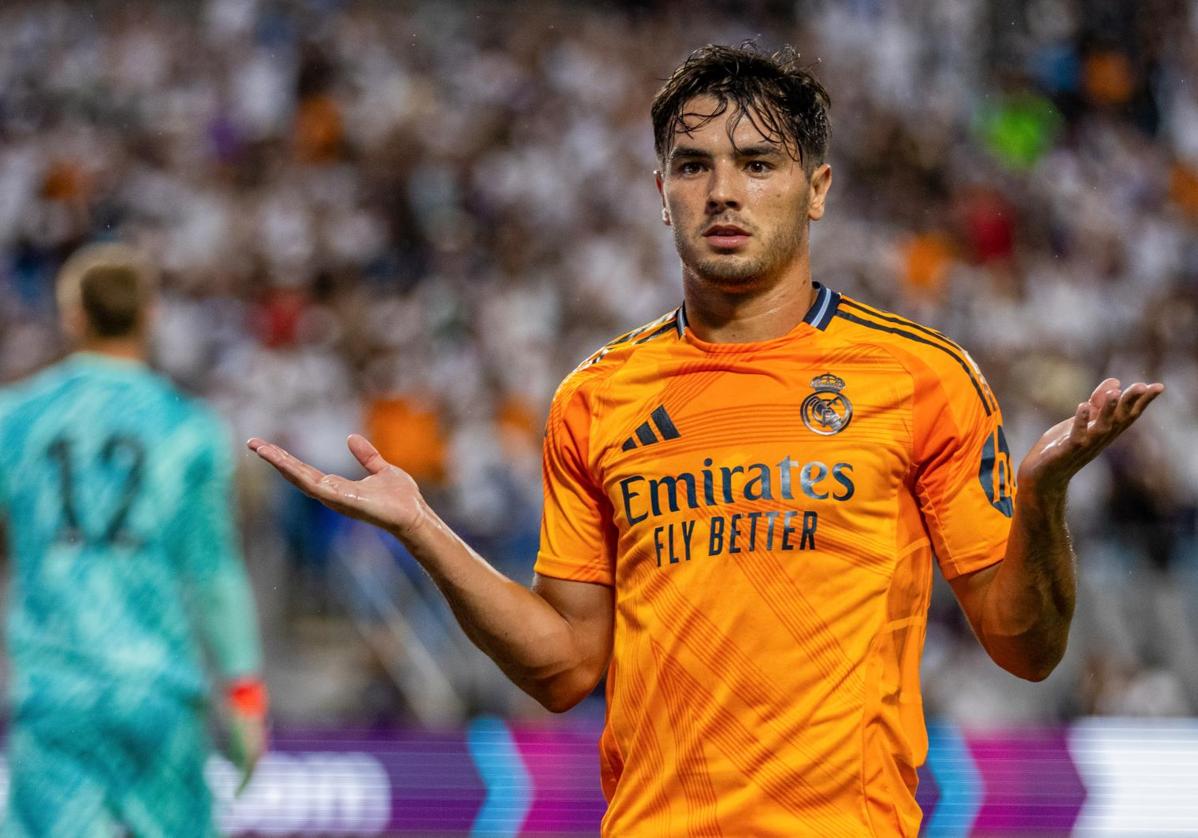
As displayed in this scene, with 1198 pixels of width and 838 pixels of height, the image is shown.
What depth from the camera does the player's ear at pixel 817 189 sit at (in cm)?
323

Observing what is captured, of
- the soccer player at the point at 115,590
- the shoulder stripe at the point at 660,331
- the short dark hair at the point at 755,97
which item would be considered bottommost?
the soccer player at the point at 115,590

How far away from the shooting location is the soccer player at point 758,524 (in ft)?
9.55

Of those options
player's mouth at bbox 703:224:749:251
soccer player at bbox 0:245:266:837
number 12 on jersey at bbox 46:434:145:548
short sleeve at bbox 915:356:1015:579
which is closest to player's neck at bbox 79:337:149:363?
soccer player at bbox 0:245:266:837

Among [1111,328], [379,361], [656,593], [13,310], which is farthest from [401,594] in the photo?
[656,593]

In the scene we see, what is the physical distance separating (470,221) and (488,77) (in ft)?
5.56

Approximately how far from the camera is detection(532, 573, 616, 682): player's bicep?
326 centimetres

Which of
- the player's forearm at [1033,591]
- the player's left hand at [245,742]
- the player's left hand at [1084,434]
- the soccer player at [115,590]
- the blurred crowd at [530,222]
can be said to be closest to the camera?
the player's left hand at [1084,434]

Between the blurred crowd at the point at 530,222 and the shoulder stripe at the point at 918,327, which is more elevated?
the shoulder stripe at the point at 918,327

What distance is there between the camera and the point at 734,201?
3098mm

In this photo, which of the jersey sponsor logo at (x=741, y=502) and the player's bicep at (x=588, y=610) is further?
the player's bicep at (x=588, y=610)

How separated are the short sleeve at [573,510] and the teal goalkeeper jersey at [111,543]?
2007 millimetres

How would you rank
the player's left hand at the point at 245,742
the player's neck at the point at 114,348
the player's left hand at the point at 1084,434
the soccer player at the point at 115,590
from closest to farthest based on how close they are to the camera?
1. the player's left hand at the point at 1084,434
2. the soccer player at the point at 115,590
3. the player's left hand at the point at 245,742
4. the player's neck at the point at 114,348

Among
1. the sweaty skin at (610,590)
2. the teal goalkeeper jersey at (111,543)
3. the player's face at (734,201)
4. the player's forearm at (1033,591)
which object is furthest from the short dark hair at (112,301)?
the player's forearm at (1033,591)

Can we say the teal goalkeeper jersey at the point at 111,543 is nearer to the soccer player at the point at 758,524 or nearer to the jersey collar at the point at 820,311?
the soccer player at the point at 758,524
